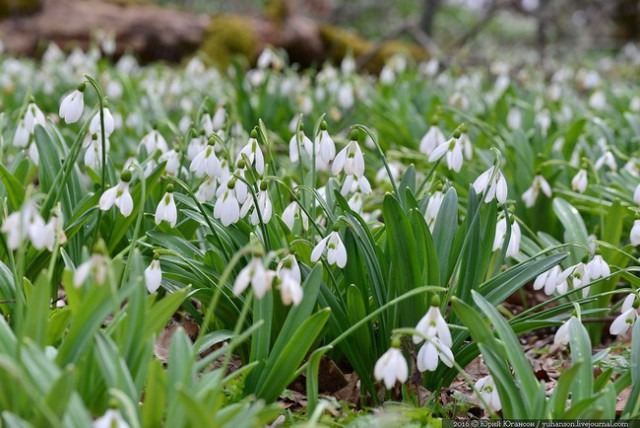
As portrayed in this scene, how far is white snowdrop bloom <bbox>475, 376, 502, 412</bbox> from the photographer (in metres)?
1.95

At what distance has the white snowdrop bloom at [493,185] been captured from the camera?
2213mm

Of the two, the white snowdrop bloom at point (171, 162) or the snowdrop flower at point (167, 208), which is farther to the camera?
the white snowdrop bloom at point (171, 162)

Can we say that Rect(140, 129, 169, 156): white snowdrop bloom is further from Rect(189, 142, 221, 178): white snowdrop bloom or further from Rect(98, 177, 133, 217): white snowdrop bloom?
Rect(98, 177, 133, 217): white snowdrop bloom

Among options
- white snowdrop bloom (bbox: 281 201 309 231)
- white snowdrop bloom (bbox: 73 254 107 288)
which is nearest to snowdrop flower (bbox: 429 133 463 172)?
white snowdrop bloom (bbox: 281 201 309 231)

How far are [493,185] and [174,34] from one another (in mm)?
8623

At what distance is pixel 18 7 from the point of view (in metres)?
9.70

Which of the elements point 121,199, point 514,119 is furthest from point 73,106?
point 514,119

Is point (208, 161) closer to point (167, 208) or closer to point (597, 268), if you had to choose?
point (167, 208)

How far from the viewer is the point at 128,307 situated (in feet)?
5.83

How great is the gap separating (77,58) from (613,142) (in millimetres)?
4494

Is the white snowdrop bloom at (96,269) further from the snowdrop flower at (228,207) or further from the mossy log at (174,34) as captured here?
the mossy log at (174,34)

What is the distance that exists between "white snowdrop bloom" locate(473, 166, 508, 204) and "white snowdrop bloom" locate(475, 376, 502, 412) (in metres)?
0.54

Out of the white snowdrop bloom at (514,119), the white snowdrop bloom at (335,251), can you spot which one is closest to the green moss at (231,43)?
the white snowdrop bloom at (514,119)

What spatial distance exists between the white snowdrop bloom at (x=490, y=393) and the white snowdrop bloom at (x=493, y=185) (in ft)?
1.78
